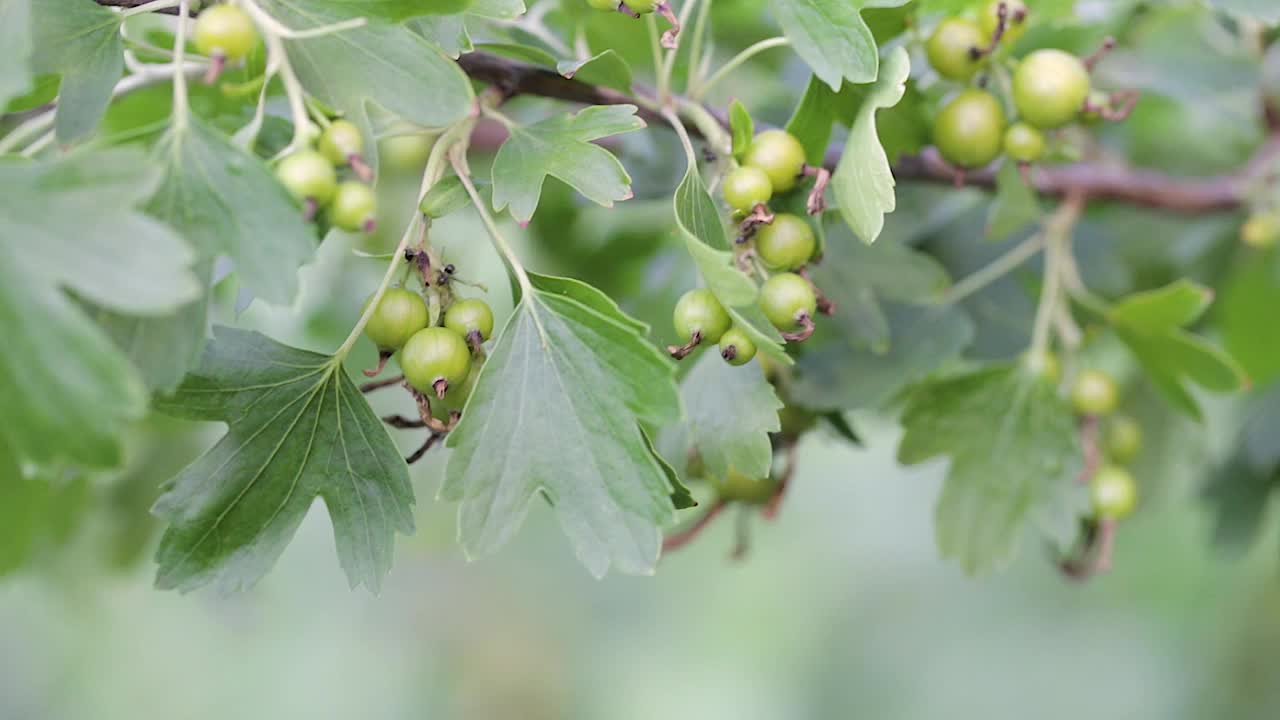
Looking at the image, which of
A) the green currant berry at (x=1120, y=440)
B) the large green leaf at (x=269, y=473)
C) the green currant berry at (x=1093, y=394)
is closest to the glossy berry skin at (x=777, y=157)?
the large green leaf at (x=269, y=473)

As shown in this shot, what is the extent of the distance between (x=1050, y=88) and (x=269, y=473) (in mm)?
663

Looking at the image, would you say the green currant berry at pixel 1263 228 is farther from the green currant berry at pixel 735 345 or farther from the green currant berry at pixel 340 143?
the green currant berry at pixel 340 143

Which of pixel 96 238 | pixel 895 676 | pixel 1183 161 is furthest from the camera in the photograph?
pixel 895 676

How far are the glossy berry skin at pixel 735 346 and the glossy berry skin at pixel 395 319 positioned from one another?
20 centimetres

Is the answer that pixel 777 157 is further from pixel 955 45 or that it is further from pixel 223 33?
pixel 223 33

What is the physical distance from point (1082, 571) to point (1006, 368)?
12.8 inches

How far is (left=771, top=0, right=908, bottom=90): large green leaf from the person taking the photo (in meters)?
0.74

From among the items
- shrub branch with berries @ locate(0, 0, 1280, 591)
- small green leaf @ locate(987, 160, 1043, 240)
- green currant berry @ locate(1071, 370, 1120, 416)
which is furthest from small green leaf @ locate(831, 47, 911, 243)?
green currant berry @ locate(1071, 370, 1120, 416)

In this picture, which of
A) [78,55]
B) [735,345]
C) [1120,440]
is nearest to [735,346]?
[735,345]

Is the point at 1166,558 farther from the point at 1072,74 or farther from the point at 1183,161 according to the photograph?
the point at 1072,74

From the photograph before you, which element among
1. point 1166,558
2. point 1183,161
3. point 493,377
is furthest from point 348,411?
point 1166,558

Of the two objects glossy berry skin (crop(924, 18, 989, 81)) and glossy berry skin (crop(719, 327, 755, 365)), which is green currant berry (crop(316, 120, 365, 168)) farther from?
glossy berry skin (crop(924, 18, 989, 81))

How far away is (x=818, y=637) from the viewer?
3027mm

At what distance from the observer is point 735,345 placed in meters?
0.72
